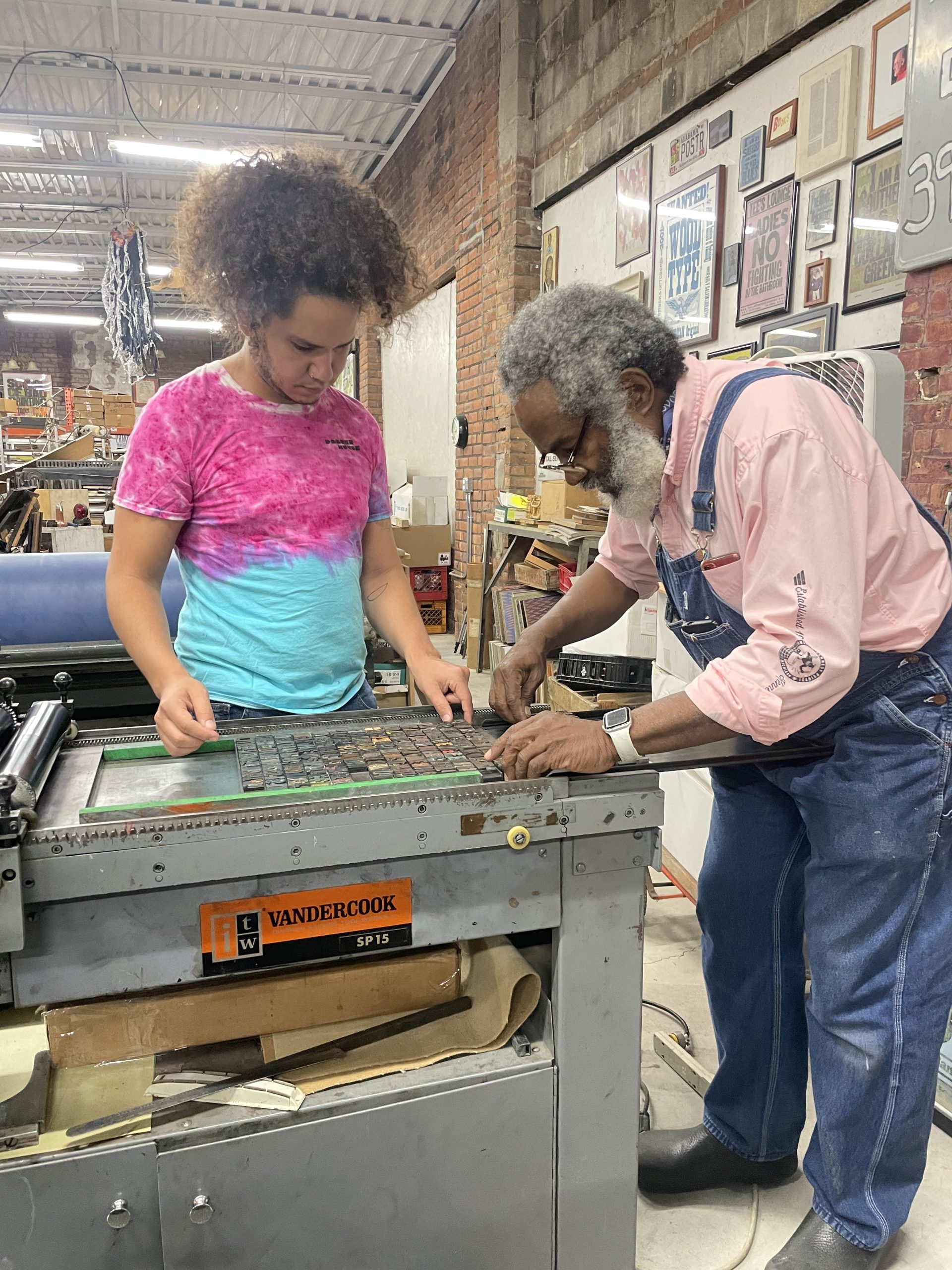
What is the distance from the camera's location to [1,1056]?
107 centimetres

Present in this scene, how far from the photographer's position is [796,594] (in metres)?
1.00

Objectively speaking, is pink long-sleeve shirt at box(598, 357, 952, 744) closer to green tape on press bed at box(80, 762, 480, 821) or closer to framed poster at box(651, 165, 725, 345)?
green tape on press bed at box(80, 762, 480, 821)

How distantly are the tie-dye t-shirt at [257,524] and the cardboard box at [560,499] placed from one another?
2.76 m

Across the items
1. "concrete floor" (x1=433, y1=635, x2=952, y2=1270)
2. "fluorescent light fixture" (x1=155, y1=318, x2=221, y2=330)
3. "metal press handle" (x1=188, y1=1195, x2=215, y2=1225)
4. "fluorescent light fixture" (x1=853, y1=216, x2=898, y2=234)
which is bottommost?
"concrete floor" (x1=433, y1=635, x2=952, y2=1270)

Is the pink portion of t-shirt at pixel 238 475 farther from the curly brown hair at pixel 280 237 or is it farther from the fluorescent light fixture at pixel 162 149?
the fluorescent light fixture at pixel 162 149


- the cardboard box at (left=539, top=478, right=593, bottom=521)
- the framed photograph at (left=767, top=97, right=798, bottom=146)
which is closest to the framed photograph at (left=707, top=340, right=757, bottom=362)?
the framed photograph at (left=767, top=97, right=798, bottom=146)

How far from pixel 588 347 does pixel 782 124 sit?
2360 mm

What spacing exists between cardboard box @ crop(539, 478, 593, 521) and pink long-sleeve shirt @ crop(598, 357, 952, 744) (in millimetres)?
2846

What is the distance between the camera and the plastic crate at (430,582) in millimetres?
6664

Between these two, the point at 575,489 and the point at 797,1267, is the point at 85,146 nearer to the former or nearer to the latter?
the point at 575,489

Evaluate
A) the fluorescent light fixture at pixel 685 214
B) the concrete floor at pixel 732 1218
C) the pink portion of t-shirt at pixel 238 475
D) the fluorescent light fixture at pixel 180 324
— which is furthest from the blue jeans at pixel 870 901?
the fluorescent light fixture at pixel 180 324

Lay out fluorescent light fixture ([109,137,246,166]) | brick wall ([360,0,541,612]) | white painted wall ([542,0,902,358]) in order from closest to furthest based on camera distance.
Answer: white painted wall ([542,0,902,358])
brick wall ([360,0,541,612])
fluorescent light fixture ([109,137,246,166])

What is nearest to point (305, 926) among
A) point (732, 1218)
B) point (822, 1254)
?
point (822, 1254)

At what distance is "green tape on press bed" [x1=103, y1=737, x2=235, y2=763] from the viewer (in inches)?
45.5
